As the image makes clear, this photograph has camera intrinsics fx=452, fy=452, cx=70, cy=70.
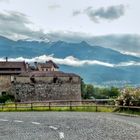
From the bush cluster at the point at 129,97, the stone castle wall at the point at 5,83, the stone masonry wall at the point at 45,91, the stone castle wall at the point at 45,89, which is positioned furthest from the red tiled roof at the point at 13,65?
the bush cluster at the point at 129,97

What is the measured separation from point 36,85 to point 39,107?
41.8 meters

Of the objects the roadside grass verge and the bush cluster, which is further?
the roadside grass verge

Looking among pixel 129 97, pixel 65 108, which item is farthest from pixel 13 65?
pixel 129 97

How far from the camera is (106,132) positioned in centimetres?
2064

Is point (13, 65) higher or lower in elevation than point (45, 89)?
higher

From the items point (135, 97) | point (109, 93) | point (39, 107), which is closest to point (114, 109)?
point (135, 97)

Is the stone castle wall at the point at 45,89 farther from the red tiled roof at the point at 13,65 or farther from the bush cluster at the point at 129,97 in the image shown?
the bush cluster at the point at 129,97

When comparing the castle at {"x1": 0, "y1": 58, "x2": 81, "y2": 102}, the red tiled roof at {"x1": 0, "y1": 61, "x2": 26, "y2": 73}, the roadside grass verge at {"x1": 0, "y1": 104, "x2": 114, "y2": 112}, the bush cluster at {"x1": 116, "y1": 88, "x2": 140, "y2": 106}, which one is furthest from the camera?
the red tiled roof at {"x1": 0, "y1": 61, "x2": 26, "y2": 73}

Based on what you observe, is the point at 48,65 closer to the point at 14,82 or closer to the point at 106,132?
the point at 14,82

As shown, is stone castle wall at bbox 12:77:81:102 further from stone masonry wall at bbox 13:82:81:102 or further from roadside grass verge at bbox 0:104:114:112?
roadside grass verge at bbox 0:104:114:112

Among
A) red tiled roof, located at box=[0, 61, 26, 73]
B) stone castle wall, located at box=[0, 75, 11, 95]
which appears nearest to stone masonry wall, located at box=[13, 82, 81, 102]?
stone castle wall, located at box=[0, 75, 11, 95]

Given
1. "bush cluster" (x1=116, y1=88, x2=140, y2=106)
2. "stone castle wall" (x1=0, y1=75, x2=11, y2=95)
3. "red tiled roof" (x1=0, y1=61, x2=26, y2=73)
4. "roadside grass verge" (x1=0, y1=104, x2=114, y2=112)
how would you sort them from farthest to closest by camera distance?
"red tiled roof" (x1=0, y1=61, x2=26, y2=73), "stone castle wall" (x1=0, y1=75, x2=11, y2=95), "roadside grass verge" (x1=0, y1=104, x2=114, y2=112), "bush cluster" (x1=116, y1=88, x2=140, y2=106)

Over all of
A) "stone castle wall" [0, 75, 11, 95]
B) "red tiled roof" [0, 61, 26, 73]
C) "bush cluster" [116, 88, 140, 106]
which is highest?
"red tiled roof" [0, 61, 26, 73]

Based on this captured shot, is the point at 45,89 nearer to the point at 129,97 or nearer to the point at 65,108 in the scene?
the point at 65,108
